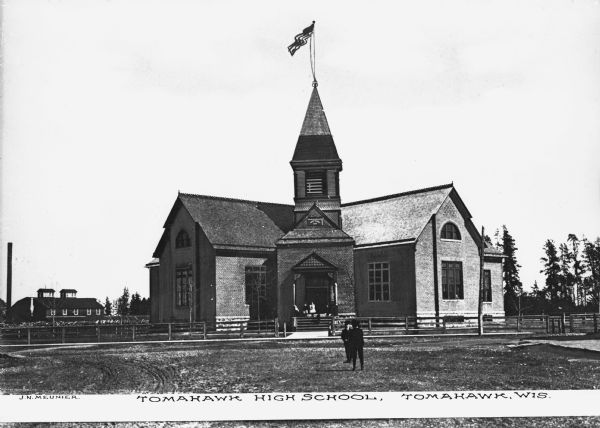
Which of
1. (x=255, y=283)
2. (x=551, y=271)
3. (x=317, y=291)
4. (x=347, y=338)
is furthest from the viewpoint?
(x=551, y=271)

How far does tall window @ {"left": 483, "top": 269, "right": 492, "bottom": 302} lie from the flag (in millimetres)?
28563

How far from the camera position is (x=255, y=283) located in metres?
43.0

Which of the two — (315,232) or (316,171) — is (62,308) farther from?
(315,232)

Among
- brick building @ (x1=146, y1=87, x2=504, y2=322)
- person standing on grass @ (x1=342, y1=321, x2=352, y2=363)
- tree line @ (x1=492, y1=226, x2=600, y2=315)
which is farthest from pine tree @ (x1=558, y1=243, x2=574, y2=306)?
person standing on grass @ (x1=342, y1=321, x2=352, y2=363)

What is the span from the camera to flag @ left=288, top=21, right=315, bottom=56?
1946cm

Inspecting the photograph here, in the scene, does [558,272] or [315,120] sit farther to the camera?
[558,272]

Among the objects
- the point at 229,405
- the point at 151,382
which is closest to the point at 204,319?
the point at 151,382

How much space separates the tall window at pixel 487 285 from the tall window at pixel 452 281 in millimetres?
3896

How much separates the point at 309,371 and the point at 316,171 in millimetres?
26376

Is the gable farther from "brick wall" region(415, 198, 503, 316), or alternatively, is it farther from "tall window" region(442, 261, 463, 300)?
"tall window" region(442, 261, 463, 300)

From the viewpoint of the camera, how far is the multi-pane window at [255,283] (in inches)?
1681

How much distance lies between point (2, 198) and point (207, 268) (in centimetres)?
2408

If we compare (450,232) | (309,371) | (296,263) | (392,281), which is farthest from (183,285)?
(309,371)

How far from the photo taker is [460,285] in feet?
138
